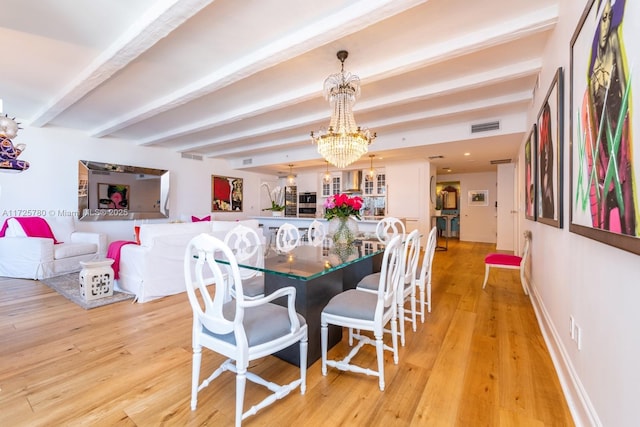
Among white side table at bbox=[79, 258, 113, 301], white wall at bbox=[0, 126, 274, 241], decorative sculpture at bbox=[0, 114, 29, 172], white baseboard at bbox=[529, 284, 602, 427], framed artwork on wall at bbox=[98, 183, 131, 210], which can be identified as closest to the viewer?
white baseboard at bbox=[529, 284, 602, 427]

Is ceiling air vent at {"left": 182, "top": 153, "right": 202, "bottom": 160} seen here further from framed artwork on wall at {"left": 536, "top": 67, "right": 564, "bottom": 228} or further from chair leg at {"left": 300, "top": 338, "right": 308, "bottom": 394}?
framed artwork on wall at {"left": 536, "top": 67, "right": 564, "bottom": 228}

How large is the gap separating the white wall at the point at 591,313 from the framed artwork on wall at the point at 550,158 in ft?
0.28

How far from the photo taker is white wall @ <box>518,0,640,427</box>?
1.00m

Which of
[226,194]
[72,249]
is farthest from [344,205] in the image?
[226,194]

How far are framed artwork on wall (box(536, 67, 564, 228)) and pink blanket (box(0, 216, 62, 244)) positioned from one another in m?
6.72

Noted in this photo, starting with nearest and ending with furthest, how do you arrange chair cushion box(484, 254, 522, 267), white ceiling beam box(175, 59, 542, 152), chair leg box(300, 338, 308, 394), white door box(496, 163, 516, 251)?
chair leg box(300, 338, 308, 394)
white ceiling beam box(175, 59, 542, 152)
chair cushion box(484, 254, 522, 267)
white door box(496, 163, 516, 251)

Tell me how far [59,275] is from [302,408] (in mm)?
4921

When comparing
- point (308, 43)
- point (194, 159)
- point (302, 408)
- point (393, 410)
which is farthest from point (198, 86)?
point (194, 159)

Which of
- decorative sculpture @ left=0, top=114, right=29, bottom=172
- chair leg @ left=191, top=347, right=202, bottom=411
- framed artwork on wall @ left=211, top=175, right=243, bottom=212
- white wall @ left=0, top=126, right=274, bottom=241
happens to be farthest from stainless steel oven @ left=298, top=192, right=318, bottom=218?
chair leg @ left=191, top=347, right=202, bottom=411

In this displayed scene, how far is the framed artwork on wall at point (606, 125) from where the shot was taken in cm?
93

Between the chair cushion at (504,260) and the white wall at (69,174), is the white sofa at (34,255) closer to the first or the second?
the white wall at (69,174)

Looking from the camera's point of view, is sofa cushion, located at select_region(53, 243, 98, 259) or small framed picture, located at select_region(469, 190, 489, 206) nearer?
sofa cushion, located at select_region(53, 243, 98, 259)

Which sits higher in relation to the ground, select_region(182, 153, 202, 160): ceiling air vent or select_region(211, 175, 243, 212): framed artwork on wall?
select_region(182, 153, 202, 160): ceiling air vent

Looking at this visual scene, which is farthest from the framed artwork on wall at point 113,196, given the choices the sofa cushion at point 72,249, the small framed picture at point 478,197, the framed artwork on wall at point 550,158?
the small framed picture at point 478,197
